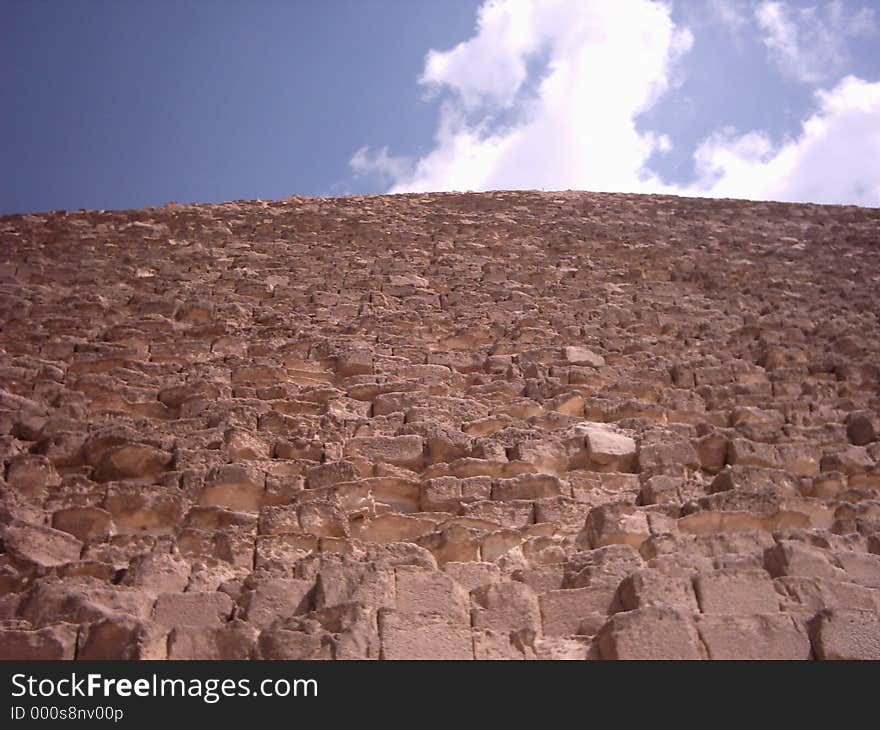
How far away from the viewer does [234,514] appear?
16.4 ft

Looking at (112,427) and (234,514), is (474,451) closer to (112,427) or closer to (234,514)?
(234,514)

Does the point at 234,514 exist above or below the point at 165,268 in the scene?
below

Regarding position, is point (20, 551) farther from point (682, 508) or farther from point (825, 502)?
point (825, 502)

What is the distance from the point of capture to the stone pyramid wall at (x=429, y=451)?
4.33m

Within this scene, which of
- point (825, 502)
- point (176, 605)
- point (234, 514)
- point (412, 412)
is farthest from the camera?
point (412, 412)

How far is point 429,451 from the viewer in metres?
5.63

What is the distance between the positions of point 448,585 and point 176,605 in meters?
1.07

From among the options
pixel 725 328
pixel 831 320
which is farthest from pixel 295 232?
pixel 831 320

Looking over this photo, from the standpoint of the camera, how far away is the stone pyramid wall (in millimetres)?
4332

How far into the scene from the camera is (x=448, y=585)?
4492 mm

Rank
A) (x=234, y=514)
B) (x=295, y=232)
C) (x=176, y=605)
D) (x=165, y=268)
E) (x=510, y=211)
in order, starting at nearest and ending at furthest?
1. (x=176, y=605)
2. (x=234, y=514)
3. (x=165, y=268)
4. (x=295, y=232)
5. (x=510, y=211)

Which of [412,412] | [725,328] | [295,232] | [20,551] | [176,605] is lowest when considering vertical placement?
[176,605]

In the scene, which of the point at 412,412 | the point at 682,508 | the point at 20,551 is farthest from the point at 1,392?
the point at 682,508

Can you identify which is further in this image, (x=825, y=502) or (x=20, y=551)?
Answer: (x=825, y=502)
